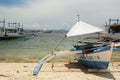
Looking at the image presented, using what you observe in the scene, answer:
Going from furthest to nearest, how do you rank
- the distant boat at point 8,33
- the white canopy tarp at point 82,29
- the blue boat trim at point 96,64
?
the distant boat at point 8,33, the white canopy tarp at point 82,29, the blue boat trim at point 96,64

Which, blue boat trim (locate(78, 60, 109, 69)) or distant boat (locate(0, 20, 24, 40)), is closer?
blue boat trim (locate(78, 60, 109, 69))

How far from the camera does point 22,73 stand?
11.9m

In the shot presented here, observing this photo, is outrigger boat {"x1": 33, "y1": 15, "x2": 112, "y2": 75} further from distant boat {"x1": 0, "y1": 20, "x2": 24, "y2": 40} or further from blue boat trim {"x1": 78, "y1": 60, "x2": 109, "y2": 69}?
distant boat {"x1": 0, "y1": 20, "x2": 24, "y2": 40}

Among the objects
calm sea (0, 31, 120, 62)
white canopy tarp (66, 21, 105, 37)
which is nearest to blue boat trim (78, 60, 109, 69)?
white canopy tarp (66, 21, 105, 37)

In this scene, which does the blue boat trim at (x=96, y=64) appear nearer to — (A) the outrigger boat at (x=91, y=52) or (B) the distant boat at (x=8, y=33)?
(A) the outrigger boat at (x=91, y=52)

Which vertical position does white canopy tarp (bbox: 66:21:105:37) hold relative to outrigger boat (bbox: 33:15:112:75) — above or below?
above

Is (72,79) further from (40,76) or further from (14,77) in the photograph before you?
(14,77)

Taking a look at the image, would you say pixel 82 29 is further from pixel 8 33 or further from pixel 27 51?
pixel 8 33

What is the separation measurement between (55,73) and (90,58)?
2177 millimetres

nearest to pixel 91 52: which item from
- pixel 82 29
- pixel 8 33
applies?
pixel 82 29

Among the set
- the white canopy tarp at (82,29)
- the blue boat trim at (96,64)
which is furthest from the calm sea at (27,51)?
the blue boat trim at (96,64)

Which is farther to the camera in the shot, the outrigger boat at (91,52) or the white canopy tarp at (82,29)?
the white canopy tarp at (82,29)

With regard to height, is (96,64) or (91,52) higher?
(91,52)

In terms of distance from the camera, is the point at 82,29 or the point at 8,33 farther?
the point at 8,33
